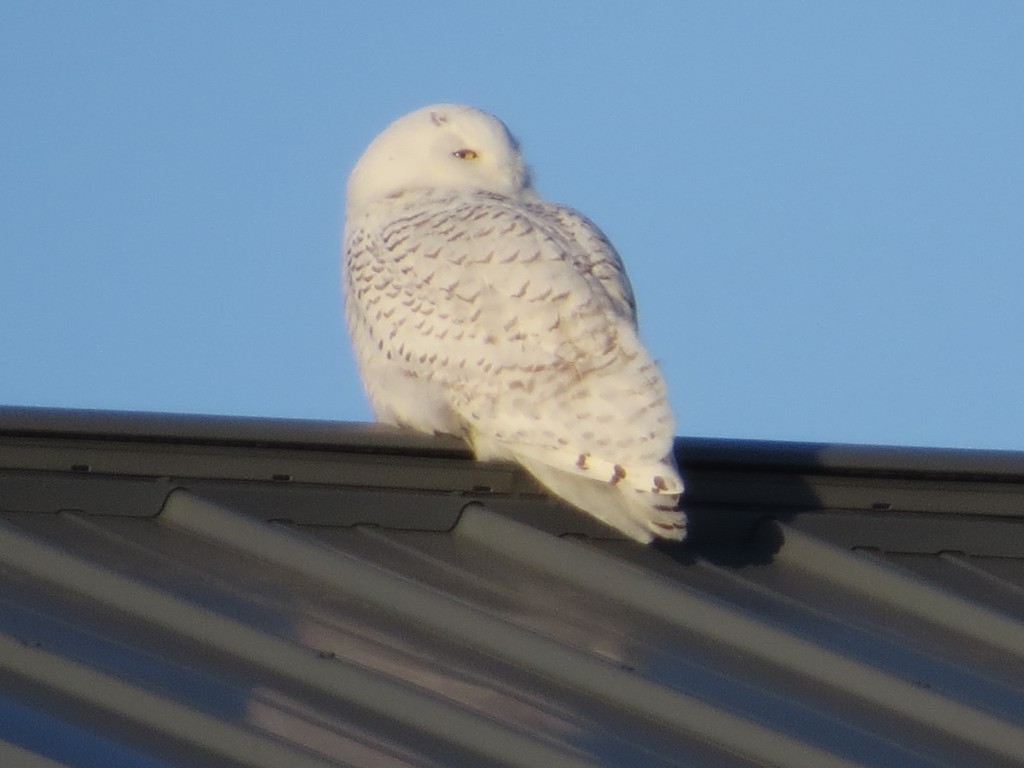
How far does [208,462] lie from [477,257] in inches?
43.8

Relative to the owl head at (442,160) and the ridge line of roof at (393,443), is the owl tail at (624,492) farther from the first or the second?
the owl head at (442,160)

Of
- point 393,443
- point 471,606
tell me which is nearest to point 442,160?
point 393,443

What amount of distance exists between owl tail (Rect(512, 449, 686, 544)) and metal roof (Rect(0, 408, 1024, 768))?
5 centimetres

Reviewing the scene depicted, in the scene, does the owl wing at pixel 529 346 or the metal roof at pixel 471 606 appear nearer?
the metal roof at pixel 471 606

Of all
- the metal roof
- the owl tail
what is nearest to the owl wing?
the owl tail

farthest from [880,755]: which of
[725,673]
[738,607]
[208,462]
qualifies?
[208,462]

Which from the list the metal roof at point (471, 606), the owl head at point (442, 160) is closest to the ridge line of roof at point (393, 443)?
the metal roof at point (471, 606)

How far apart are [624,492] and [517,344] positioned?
634 millimetres

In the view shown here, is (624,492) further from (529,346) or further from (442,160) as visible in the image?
(442,160)

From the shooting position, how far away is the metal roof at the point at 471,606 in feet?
10.1

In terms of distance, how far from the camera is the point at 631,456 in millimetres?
4234

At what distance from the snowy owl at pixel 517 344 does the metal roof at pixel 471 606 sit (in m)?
0.13

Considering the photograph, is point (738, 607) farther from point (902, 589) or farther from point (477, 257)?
point (477, 257)

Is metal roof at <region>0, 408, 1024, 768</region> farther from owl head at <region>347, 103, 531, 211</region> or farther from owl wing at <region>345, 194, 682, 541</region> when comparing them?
owl head at <region>347, 103, 531, 211</region>
